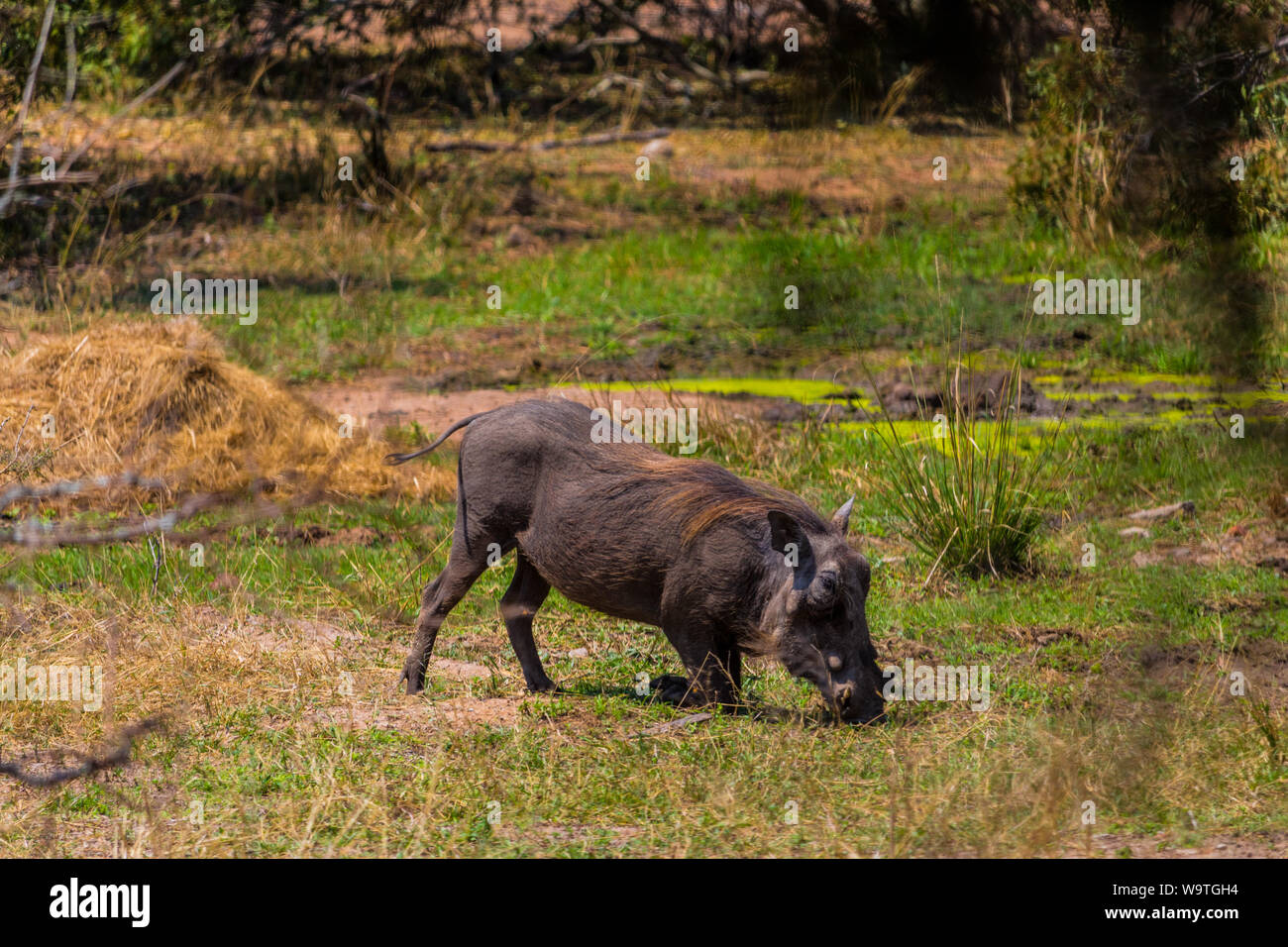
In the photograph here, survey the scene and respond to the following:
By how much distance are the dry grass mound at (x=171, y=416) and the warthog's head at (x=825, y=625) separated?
2875 millimetres

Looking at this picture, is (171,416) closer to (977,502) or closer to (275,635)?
(275,635)

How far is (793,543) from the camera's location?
4.27 meters

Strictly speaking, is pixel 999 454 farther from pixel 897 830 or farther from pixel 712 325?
pixel 712 325

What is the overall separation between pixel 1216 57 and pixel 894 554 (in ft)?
16.3

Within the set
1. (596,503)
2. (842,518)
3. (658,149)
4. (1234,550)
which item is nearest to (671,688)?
(596,503)

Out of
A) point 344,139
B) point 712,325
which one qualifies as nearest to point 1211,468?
point 712,325

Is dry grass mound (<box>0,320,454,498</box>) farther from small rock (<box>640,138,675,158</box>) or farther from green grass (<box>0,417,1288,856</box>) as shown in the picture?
small rock (<box>640,138,675,158</box>)

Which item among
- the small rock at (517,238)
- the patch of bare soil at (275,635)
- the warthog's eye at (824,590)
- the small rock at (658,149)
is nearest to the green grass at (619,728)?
the patch of bare soil at (275,635)

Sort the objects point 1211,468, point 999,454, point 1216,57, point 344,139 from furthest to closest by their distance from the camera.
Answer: point 344,139 → point 1211,468 → point 999,454 → point 1216,57

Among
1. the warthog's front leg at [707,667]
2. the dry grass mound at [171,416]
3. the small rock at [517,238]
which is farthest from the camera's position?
the small rock at [517,238]

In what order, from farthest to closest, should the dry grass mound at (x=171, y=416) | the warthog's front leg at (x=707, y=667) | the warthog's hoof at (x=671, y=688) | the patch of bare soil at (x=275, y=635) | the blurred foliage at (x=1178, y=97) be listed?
the dry grass mound at (x=171, y=416) < the patch of bare soil at (x=275, y=635) < the warthog's hoof at (x=671, y=688) < the warthog's front leg at (x=707, y=667) < the blurred foliage at (x=1178, y=97)

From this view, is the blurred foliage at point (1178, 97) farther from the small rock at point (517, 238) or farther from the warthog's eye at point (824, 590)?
the small rock at point (517, 238)

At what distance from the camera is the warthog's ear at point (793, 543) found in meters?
4.25
